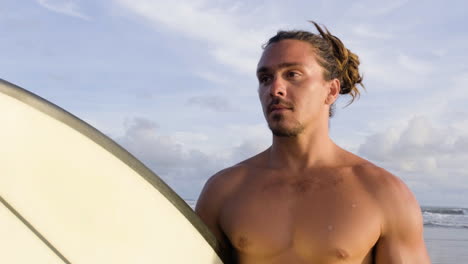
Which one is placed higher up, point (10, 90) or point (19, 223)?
point (10, 90)

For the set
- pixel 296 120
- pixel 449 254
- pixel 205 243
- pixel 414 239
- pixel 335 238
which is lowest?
pixel 449 254

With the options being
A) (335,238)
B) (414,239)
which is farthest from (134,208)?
(414,239)

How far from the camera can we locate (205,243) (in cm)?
248

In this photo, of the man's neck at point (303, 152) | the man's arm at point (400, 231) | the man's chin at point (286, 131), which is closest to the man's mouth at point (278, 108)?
the man's chin at point (286, 131)

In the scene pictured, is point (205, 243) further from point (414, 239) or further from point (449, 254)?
point (449, 254)

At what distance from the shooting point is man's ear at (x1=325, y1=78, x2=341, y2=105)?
10.4 ft

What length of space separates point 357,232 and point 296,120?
0.67 m

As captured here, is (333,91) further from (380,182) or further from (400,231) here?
(400,231)

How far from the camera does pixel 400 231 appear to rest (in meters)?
2.62

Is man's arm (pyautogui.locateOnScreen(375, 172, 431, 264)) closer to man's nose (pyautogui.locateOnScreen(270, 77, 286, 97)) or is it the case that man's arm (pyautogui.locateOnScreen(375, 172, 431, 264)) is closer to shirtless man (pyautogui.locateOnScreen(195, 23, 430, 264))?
shirtless man (pyautogui.locateOnScreen(195, 23, 430, 264))

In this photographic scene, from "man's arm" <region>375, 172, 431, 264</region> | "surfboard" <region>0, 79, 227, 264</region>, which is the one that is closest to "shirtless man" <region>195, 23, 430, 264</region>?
"man's arm" <region>375, 172, 431, 264</region>

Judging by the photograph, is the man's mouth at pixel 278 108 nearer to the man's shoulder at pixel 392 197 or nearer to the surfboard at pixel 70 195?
the man's shoulder at pixel 392 197

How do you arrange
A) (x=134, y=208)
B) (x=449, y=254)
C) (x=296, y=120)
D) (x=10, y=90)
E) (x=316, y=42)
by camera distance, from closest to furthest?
(x=10, y=90) < (x=134, y=208) < (x=296, y=120) < (x=316, y=42) < (x=449, y=254)

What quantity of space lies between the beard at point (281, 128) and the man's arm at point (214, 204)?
0.40 metres
